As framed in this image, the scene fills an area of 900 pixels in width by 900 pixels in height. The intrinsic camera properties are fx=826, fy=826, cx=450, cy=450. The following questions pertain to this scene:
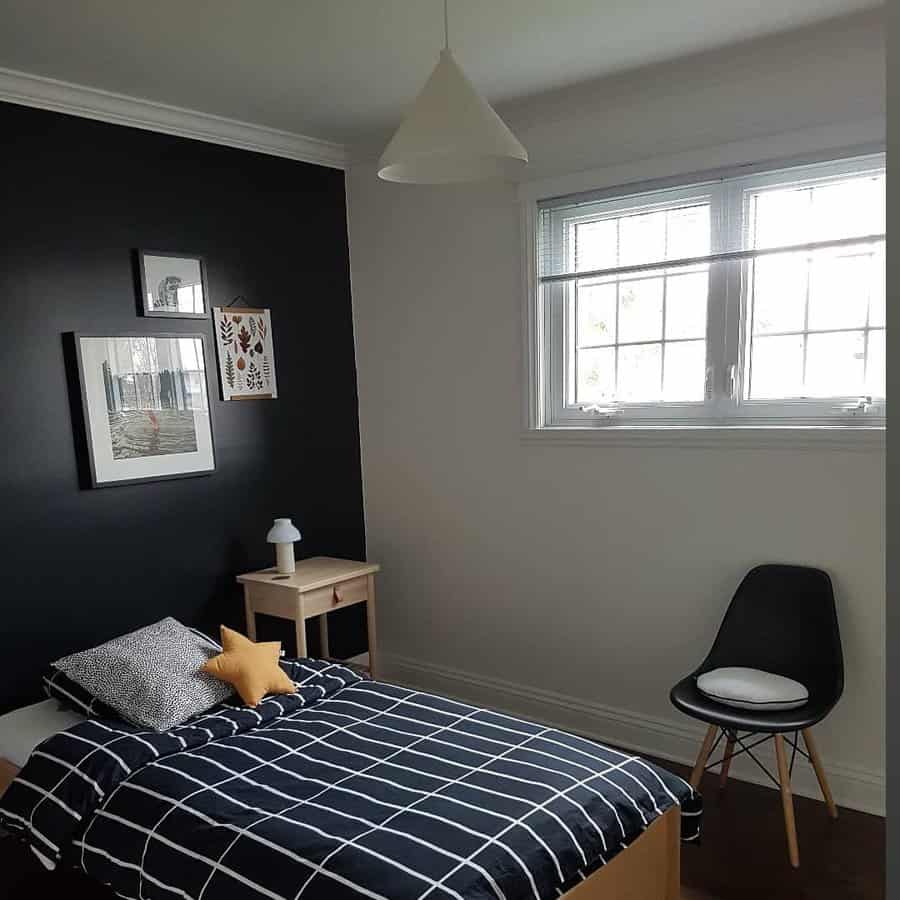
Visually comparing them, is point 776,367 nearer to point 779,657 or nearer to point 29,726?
point 779,657

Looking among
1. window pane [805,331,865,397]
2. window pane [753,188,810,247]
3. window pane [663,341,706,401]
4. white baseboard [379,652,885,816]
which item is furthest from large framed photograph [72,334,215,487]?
window pane [805,331,865,397]

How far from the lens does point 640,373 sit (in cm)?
324

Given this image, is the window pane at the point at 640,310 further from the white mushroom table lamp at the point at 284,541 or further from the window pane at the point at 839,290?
the white mushroom table lamp at the point at 284,541

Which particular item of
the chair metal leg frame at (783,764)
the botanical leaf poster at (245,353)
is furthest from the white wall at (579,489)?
the botanical leaf poster at (245,353)

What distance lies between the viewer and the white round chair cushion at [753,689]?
2523 mm

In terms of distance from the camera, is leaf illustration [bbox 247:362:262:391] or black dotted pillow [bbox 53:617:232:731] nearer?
black dotted pillow [bbox 53:617:232:731]

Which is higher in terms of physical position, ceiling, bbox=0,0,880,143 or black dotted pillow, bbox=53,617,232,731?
ceiling, bbox=0,0,880,143

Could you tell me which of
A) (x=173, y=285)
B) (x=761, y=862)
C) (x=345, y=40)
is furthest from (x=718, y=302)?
(x=173, y=285)

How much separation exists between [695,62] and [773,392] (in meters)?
1.19

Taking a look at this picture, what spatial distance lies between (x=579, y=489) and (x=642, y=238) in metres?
1.02

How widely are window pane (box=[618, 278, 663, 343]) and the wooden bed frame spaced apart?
173 centimetres

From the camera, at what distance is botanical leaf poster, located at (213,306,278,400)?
3510 millimetres

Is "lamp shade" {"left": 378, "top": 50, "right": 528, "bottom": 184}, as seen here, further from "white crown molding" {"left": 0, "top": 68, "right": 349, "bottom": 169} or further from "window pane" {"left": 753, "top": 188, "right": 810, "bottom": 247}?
"white crown molding" {"left": 0, "top": 68, "right": 349, "bottom": 169}

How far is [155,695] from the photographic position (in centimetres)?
262
